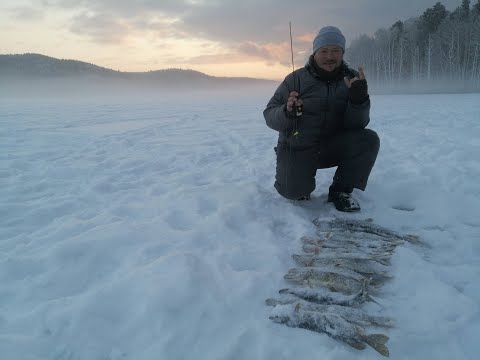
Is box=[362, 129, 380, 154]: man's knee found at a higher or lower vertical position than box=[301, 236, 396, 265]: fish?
higher

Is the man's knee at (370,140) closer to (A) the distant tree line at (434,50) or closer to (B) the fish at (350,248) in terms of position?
(B) the fish at (350,248)

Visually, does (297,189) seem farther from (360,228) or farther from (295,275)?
(295,275)

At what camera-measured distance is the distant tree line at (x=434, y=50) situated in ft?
125

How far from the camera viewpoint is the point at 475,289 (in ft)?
7.91

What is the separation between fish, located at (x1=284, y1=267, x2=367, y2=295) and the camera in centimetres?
244

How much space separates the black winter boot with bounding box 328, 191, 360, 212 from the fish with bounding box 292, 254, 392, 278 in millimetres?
1130

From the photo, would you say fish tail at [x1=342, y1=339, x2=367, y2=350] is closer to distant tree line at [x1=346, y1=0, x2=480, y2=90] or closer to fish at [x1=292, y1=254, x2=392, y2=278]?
fish at [x1=292, y1=254, x2=392, y2=278]

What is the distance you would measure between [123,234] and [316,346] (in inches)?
85.1

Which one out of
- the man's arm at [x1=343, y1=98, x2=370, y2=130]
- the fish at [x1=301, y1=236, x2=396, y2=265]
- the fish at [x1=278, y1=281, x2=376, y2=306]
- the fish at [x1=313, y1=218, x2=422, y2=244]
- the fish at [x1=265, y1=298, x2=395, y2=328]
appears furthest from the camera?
the man's arm at [x1=343, y1=98, x2=370, y2=130]

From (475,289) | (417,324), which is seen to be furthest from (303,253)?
(475,289)

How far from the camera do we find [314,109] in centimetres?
384

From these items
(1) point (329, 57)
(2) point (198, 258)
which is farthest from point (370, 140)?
(2) point (198, 258)

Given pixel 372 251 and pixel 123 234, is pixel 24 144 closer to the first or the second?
pixel 123 234

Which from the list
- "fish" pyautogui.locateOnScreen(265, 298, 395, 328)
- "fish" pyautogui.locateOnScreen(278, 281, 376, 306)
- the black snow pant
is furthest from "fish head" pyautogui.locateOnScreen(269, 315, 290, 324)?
the black snow pant
